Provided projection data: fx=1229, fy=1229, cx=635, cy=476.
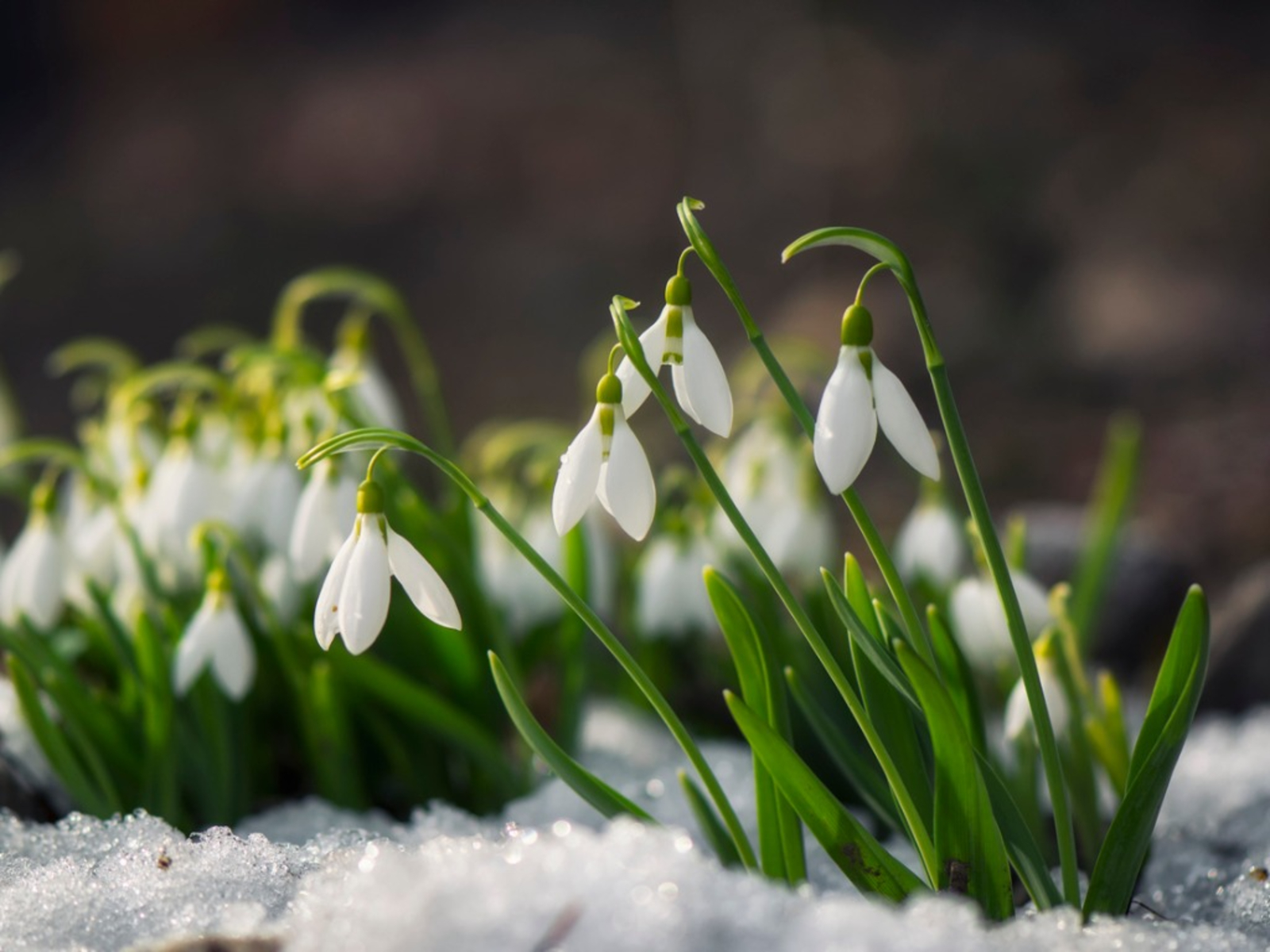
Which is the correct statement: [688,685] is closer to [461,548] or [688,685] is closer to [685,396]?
[461,548]

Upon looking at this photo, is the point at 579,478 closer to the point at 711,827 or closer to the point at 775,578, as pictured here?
the point at 775,578

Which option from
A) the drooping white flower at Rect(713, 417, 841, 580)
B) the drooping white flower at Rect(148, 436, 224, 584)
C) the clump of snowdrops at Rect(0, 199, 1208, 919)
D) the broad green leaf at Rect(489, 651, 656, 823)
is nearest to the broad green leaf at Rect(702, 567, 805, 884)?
the clump of snowdrops at Rect(0, 199, 1208, 919)

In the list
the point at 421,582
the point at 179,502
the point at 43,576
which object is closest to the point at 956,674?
the point at 421,582

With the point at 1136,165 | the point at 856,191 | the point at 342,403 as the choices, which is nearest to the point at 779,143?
the point at 856,191

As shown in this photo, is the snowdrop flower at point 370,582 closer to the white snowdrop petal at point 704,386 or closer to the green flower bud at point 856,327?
the white snowdrop petal at point 704,386

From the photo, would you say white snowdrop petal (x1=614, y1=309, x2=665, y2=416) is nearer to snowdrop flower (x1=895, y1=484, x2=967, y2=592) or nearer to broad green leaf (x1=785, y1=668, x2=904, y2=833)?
broad green leaf (x1=785, y1=668, x2=904, y2=833)

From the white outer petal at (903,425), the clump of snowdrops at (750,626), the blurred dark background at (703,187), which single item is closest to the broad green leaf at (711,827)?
the clump of snowdrops at (750,626)
